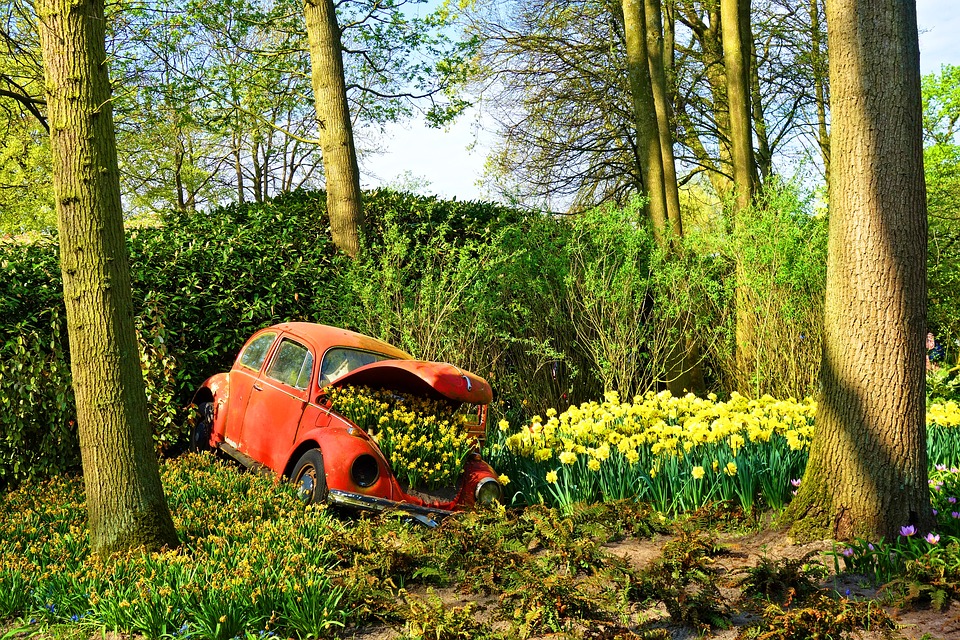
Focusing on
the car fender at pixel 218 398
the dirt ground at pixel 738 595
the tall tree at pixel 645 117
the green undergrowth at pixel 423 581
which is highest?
the tall tree at pixel 645 117

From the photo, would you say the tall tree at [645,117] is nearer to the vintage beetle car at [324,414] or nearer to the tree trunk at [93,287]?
the vintage beetle car at [324,414]

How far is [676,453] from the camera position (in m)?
5.64

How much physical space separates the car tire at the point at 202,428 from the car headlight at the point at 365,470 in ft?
9.27

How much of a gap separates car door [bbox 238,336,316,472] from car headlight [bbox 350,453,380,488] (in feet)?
2.79

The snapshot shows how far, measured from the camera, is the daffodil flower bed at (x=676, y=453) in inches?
206

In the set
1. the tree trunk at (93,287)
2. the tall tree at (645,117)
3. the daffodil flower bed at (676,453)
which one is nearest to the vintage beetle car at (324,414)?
the daffodil flower bed at (676,453)

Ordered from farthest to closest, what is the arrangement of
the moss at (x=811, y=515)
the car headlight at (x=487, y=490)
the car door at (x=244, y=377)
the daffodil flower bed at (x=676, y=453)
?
the car door at (x=244, y=377)
the car headlight at (x=487, y=490)
the daffodil flower bed at (x=676, y=453)
the moss at (x=811, y=515)

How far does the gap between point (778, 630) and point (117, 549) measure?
3634 mm

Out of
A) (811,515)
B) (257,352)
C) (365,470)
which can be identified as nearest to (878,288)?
(811,515)

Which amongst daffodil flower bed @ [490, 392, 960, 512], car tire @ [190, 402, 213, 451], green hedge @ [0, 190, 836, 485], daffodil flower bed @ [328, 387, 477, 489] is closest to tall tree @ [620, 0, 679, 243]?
green hedge @ [0, 190, 836, 485]

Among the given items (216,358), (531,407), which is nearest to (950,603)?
(531,407)

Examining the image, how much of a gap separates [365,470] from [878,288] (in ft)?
11.4

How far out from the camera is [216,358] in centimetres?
888

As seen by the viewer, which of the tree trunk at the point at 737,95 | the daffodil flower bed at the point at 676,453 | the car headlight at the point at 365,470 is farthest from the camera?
the tree trunk at the point at 737,95
